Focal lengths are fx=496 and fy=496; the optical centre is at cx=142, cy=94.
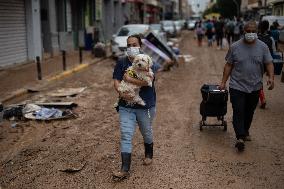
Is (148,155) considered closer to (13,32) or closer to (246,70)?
(246,70)

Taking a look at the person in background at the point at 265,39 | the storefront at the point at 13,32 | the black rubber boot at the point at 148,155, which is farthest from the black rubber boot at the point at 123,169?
the storefront at the point at 13,32

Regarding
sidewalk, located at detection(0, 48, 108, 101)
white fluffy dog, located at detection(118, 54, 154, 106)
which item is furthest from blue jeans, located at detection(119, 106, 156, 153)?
sidewalk, located at detection(0, 48, 108, 101)

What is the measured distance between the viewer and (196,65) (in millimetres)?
19922

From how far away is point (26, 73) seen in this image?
55.7 feet

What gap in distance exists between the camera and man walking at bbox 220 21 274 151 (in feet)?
22.8

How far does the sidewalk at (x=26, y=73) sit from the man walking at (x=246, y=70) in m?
6.59

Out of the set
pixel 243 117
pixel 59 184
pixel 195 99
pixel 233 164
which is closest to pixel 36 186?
pixel 59 184

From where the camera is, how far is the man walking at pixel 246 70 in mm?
6961

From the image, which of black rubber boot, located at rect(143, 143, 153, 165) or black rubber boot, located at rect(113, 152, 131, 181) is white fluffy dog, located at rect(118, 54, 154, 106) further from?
black rubber boot, located at rect(143, 143, 153, 165)

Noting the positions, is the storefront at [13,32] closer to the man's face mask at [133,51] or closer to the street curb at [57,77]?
the street curb at [57,77]

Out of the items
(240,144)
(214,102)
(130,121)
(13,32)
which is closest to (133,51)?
(130,121)

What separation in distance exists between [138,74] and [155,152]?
1.69 m

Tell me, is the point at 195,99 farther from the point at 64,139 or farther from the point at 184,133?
the point at 64,139

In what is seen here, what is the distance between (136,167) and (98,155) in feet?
2.68
